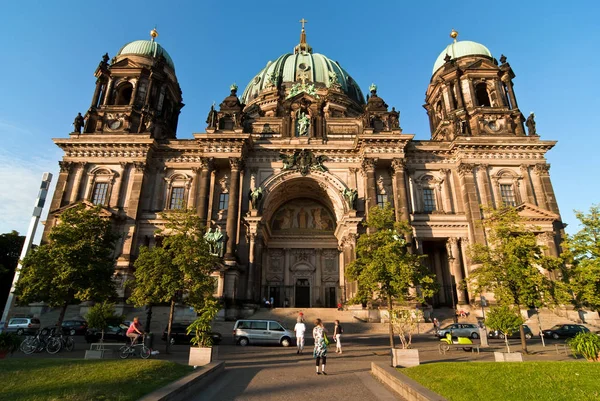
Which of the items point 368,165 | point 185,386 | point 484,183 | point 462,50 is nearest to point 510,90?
point 462,50

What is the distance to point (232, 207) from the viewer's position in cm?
3177

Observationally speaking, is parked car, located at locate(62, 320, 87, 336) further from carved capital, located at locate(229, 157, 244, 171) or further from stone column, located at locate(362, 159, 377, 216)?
stone column, located at locate(362, 159, 377, 216)

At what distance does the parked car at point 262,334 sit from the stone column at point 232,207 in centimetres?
964

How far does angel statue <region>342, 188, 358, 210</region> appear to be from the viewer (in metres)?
32.0

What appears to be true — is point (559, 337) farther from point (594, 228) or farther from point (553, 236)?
point (553, 236)

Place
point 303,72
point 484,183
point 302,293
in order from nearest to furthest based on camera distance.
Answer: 1. point 484,183
2. point 302,293
3. point 303,72

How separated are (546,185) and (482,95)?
13347 millimetres

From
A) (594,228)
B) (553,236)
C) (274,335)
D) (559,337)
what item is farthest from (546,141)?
(274,335)

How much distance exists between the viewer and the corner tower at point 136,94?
120 ft

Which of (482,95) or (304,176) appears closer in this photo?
(304,176)

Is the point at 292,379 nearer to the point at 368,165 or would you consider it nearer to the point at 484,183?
the point at 368,165

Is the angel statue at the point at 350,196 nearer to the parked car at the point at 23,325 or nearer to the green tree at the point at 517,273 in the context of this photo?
the green tree at the point at 517,273

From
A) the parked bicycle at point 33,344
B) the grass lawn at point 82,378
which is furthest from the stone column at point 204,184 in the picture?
the grass lawn at point 82,378

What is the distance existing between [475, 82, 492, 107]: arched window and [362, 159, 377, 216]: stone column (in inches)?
671
